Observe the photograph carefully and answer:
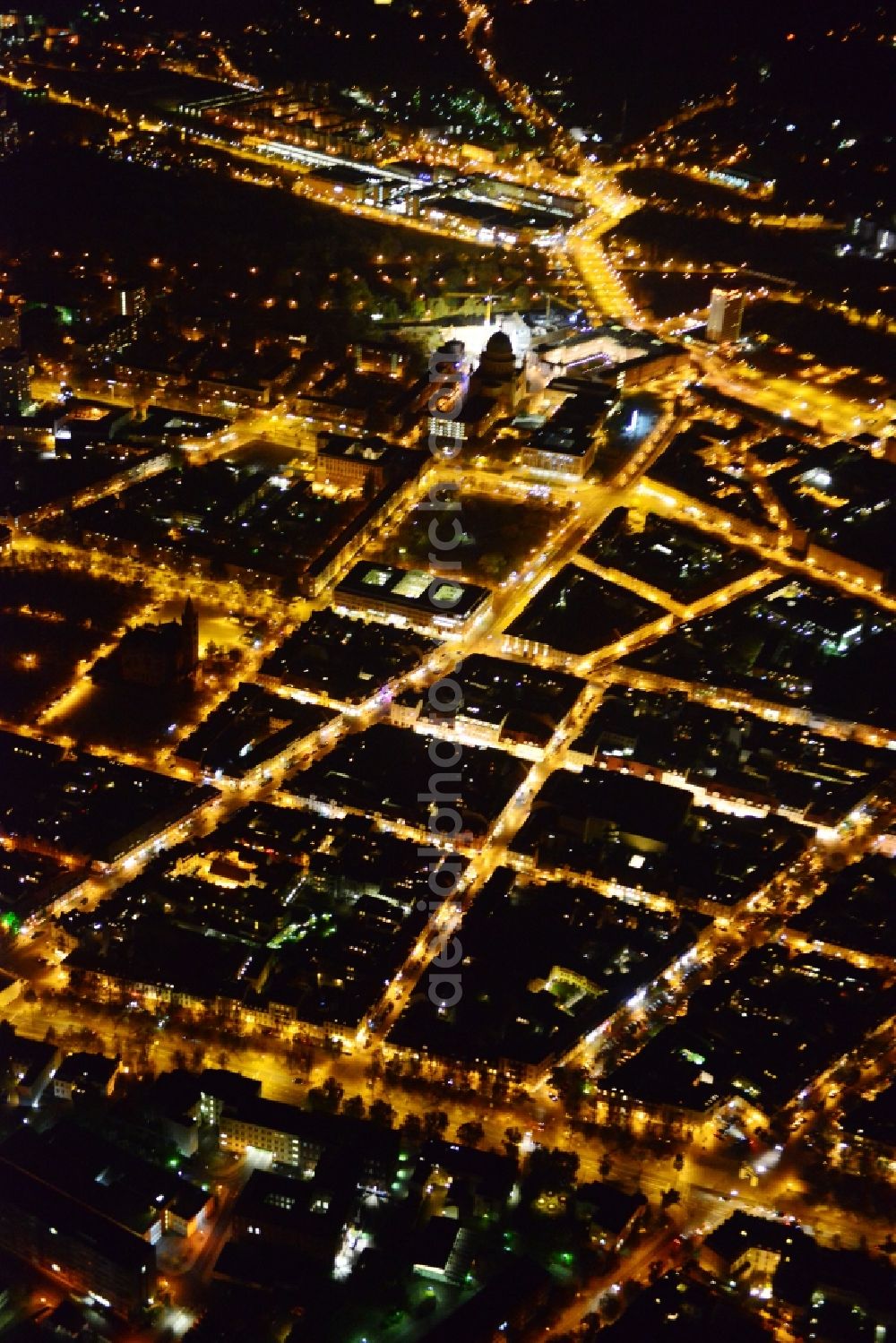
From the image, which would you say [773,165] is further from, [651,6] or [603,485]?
Result: [603,485]

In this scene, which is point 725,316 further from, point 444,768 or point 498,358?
point 444,768

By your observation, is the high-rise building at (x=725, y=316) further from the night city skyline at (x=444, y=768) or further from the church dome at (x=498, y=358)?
the church dome at (x=498, y=358)

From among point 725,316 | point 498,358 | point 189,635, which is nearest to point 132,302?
point 498,358

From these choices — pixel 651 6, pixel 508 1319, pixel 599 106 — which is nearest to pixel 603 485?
pixel 508 1319

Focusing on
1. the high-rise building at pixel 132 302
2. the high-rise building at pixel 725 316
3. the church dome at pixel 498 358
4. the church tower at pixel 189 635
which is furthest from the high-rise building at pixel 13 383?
the high-rise building at pixel 725 316

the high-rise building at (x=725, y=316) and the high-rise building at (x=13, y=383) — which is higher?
the high-rise building at (x=725, y=316)

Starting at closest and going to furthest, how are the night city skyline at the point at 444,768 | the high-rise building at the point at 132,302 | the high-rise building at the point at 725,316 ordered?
the night city skyline at the point at 444,768 < the high-rise building at the point at 725,316 < the high-rise building at the point at 132,302

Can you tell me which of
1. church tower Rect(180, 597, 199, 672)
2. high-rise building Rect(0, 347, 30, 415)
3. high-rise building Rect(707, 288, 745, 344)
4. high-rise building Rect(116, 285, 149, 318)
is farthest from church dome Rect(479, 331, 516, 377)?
church tower Rect(180, 597, 199, 672)
